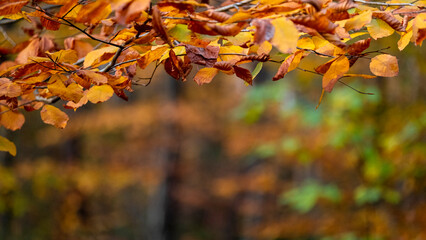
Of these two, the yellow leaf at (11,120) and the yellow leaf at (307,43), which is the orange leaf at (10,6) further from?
the yellow leaf at (307,43)

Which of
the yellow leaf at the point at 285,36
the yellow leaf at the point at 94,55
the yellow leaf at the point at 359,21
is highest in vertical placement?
the yellow leaf at the point at 285,36

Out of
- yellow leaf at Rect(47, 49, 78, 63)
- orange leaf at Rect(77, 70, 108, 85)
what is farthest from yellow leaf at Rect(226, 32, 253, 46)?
yellow leaf at Rect(47, 49, 78, 63)

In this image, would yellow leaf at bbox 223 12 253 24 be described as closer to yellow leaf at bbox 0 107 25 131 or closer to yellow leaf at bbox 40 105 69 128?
yellow leaf at bbox 40 105 69 128

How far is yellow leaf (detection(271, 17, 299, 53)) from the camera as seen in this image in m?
0.75

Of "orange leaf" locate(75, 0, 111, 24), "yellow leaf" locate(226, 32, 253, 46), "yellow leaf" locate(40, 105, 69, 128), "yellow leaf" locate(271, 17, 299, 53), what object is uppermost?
"orange leaf" locate(75, 0, 111, 24)

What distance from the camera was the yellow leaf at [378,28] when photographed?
970mm

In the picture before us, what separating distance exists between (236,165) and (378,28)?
12.6 m

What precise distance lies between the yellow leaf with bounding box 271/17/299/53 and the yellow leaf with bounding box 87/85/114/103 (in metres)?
0.51

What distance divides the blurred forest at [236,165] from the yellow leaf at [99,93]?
2.76 meters

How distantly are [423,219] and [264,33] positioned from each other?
150 inches

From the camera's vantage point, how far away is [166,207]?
7.14 meters

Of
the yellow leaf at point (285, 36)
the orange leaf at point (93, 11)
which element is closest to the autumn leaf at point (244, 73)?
the yellow leaf at point (285, 36)

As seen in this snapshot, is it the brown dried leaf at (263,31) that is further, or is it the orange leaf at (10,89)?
the orange leaf at (10,89)

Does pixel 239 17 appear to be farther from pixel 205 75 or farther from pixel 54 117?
pixel 54 117
